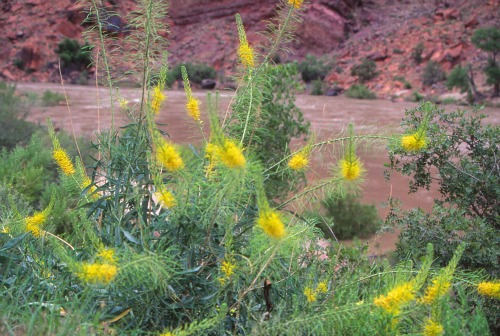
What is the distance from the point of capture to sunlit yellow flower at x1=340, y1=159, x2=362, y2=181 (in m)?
1.72

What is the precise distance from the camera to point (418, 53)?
37.2 metres

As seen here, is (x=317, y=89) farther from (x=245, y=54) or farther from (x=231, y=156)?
(x=231, y=156)

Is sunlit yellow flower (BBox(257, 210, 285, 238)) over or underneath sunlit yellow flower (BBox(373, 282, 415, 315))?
over

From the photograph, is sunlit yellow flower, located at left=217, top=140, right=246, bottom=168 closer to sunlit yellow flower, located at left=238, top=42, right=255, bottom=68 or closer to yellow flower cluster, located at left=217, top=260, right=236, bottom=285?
yellow flower cluster, located at left=217, top=260, right=236, bottom=285

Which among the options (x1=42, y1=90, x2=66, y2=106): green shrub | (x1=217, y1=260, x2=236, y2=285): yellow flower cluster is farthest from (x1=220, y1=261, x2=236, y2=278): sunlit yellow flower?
(x1=42, y1=90, x2=66, y2=106): green shrub

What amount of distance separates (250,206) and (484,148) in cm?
241

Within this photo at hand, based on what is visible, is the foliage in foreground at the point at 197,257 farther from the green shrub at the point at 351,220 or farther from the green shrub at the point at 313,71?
the green shrub at the point at 313,71

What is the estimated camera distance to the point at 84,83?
38875 millimetres

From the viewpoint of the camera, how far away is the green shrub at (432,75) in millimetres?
33188

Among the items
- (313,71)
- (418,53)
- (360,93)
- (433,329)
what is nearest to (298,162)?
(433,329)

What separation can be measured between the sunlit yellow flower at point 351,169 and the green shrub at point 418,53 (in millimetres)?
36787

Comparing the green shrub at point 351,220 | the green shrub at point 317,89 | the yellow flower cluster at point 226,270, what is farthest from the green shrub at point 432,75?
the yellow flower cluster at point 226,270

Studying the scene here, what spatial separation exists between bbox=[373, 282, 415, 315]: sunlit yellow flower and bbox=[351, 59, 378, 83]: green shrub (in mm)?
35697

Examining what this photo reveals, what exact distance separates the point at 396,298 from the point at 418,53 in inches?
1477
